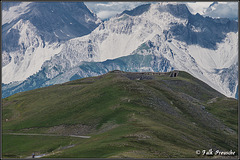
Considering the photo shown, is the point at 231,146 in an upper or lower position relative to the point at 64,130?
lower

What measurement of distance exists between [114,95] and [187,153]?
79.3m

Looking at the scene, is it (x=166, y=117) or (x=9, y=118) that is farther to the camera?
(x=9, y=118)

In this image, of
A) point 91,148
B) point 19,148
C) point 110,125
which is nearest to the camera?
point 91,148

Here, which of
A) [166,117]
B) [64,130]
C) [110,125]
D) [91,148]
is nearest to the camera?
[91,148]

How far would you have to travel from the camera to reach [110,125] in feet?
468

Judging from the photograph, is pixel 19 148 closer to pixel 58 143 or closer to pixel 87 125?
pixel 58 143

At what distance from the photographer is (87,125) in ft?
493

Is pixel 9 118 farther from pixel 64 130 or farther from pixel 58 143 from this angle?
pixel 58 143

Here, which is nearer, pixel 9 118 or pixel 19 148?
pixel 19 148

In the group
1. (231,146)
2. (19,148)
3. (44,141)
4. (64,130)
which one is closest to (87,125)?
(64,130)

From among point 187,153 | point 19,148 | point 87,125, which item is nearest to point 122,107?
point 87,125

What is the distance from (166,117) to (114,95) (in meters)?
29.0

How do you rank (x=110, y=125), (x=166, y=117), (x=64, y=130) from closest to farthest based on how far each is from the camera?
(x=110, y=125)
(x=64, y=130)
(x=166, y=117)

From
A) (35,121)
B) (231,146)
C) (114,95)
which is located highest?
(114,95)
